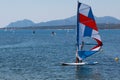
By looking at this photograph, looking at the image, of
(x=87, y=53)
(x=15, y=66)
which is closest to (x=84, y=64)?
(x=87, y=53)

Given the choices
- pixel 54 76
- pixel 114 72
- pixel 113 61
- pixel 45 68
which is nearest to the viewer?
pixel 54 76

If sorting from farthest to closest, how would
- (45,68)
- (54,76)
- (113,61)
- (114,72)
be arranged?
(113,61) → (45,68) → (114,72) → (54,76)

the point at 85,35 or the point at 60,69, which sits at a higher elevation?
the point at 85,35

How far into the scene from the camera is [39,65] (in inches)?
2844

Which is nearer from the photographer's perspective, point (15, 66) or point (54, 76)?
point (54, 76)

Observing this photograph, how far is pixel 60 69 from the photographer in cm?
6631

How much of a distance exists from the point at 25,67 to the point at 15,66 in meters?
2.51

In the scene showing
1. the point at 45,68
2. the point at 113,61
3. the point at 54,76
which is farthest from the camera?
the point at 113,61

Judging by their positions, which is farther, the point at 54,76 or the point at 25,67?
the point at 25,67

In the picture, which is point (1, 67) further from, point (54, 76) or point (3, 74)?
point (54, 76)

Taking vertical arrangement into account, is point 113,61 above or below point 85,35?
below

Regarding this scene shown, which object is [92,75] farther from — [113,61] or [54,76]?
[113,61]

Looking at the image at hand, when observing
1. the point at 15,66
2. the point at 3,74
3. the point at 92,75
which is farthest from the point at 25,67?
the point at 92,75

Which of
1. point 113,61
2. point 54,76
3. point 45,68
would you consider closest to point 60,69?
point 45,68
